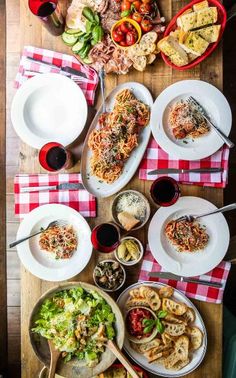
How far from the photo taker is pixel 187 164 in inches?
86.9

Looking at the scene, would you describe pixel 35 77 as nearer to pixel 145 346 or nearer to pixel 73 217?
pixel 73 217

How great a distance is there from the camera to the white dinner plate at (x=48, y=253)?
217cm

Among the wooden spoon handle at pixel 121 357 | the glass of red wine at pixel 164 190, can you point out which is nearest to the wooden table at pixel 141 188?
the glass of red wine at pixel 164 190

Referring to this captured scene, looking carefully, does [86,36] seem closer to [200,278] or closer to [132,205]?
[132,205]

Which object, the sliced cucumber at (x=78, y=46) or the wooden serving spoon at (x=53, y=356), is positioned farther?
the sliced cucumber at (x=78, y=46)

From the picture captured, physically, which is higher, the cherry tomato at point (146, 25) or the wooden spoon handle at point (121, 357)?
the cherry tomato at point (146, 25)

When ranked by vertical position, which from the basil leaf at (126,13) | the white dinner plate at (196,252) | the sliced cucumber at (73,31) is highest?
the basil leaf at (126,13)

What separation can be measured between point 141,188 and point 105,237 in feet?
1.15

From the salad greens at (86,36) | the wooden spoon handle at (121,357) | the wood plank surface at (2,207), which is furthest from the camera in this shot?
the wood plank surface at (2,207)

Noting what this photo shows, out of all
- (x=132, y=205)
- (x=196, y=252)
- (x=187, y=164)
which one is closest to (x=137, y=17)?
(x=187, y=164)

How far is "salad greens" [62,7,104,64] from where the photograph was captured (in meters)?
2.17

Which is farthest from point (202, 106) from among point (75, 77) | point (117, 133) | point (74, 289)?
point (74, 289)

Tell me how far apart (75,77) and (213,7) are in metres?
0.79

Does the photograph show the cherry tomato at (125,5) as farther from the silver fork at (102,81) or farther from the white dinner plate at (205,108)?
the white dinner plate at (205,108)
